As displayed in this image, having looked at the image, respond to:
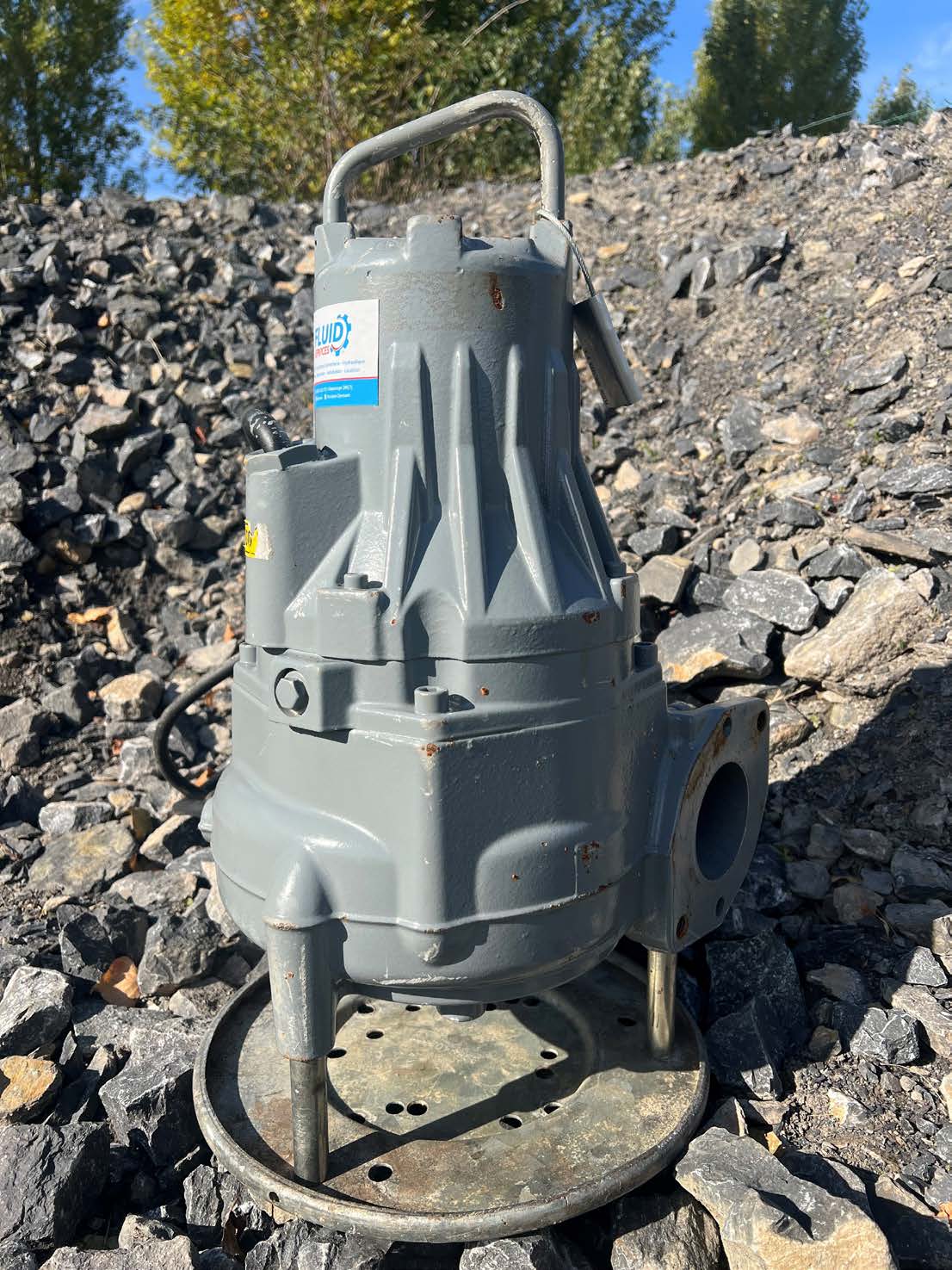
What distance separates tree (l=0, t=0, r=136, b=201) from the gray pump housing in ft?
33.6

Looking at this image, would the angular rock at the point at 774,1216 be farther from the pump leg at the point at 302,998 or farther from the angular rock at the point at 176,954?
the angular rock at the point at 176,954

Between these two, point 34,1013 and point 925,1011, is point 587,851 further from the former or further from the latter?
point 34,1013

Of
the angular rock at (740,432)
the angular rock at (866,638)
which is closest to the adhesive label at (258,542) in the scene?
the angular rock at (866,638)

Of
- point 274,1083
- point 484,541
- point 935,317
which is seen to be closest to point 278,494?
point 484,541

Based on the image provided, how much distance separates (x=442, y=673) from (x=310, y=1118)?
2.63ft

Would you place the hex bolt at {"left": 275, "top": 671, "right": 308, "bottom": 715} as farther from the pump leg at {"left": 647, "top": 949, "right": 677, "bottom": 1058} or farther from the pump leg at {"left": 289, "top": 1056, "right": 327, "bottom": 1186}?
the pump leg at {"left": 647, "top": 949, "right": 677, "bottom": 1058}

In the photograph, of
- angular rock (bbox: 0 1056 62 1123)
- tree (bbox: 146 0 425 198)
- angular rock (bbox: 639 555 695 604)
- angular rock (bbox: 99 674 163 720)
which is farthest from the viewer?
tree (bbox: 146 0 425 198)

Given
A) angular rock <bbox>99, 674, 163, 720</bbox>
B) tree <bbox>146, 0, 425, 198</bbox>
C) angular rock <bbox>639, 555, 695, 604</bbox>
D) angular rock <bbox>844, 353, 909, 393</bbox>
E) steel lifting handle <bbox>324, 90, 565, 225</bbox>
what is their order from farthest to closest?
tree <bbox>146, 0, 425, 198</bbox> < angular rock <bbox>844, 353, 909, 393</bbox> < angular rock <bbox>99, 674, 163, 720</bbox> < angular rock <bbox>639, 555, 695, 604</bbox> < steel lifting handle <bbox>324, 90, 565, 225</bbox>

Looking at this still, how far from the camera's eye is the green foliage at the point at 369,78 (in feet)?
28.3

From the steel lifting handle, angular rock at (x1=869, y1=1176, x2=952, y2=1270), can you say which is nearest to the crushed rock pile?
angular rock at (x1=869, y1=1176, x2=952, y2=1270)

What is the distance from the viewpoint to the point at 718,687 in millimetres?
3318

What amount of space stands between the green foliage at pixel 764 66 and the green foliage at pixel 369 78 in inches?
95.0

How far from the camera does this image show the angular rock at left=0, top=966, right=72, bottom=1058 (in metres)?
2.23

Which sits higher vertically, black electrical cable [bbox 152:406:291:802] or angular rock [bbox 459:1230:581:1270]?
black electrical cable [bbox 152:406:291:802]
